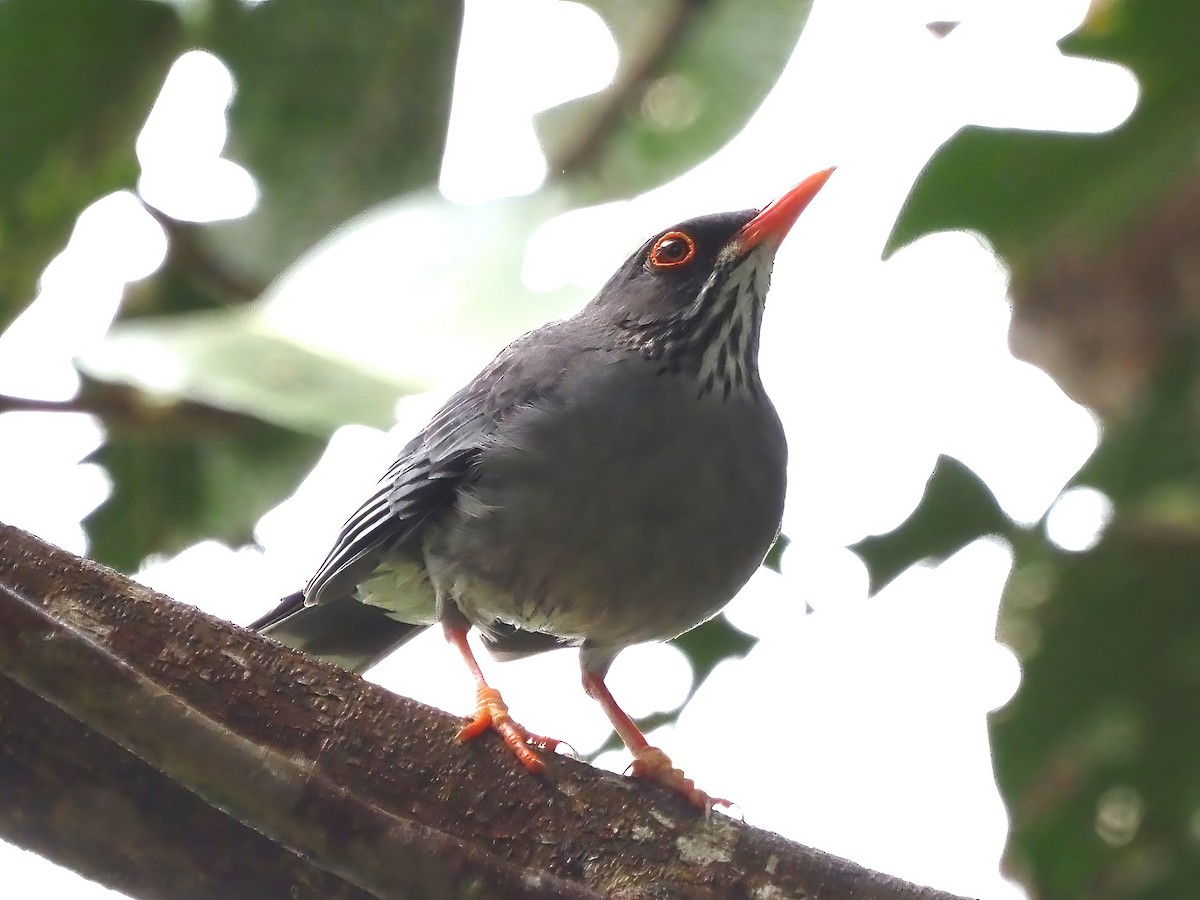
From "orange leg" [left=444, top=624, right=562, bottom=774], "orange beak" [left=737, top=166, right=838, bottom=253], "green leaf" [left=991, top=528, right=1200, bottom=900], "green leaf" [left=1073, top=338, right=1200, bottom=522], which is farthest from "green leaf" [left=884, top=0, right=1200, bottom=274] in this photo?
"orange leg" [left=444, top=624, right=562, bottom=774]

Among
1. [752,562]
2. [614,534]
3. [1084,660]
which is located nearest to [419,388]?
[614,534]

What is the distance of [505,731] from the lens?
3258mm

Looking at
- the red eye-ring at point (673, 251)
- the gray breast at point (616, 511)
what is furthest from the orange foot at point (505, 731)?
the red eye-ring at point (673, 251)

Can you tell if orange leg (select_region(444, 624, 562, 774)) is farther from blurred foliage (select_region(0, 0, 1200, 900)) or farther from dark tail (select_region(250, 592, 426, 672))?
dark tail (select_region(250, 592, 426, 672))

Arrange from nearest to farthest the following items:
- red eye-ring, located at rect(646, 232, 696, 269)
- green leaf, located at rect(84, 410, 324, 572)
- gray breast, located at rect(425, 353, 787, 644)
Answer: gray breast, located at rect(425, 353, 787, 644)
red eye-ring, located at rect(646, 232, 696, 269)
green leaf, located at rect(84, 410, 324, 572)

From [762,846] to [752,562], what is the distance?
996 mm

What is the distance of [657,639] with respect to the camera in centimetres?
398

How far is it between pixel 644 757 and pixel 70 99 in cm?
405

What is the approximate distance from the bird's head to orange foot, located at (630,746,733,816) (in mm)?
1103

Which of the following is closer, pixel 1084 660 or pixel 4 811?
pixel 4 811

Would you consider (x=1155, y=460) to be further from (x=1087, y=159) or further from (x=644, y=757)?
(x=644, y=757)

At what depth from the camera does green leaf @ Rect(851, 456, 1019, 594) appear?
16.2 ft

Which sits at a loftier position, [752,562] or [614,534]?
[614,534]

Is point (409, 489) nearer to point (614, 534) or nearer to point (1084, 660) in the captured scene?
point (614, 534)
